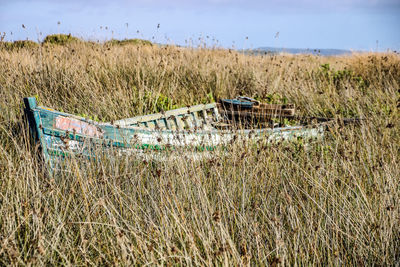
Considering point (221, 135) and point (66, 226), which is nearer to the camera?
point (66, 226)

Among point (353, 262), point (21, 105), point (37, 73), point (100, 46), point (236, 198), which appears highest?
point (100, 46)

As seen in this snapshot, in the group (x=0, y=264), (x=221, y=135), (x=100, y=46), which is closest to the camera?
(x=0, y=264)

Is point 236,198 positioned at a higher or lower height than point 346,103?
lower

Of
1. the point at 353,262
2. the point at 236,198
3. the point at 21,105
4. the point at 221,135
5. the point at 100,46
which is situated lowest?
the point at 353,262

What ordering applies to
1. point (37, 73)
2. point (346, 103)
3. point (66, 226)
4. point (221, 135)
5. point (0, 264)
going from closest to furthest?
point (0, 264) < point (66, 226) < point (221, 135) < point (37, 73) < point (346, 103)

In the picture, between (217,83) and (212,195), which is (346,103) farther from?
(212,195)

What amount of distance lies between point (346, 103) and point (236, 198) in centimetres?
447

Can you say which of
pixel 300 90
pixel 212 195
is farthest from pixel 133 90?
pixel 212 195

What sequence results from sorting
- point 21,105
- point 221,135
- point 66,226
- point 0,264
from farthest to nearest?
point 21,105
point 221,135
point 66,226
point 0,264

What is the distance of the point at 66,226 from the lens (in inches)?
96.2

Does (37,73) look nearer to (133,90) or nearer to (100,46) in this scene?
(133,90)

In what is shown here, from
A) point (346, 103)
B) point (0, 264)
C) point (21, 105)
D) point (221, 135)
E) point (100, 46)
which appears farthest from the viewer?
point (100, 46)

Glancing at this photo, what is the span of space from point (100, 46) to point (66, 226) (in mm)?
6775

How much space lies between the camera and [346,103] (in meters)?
6.59
